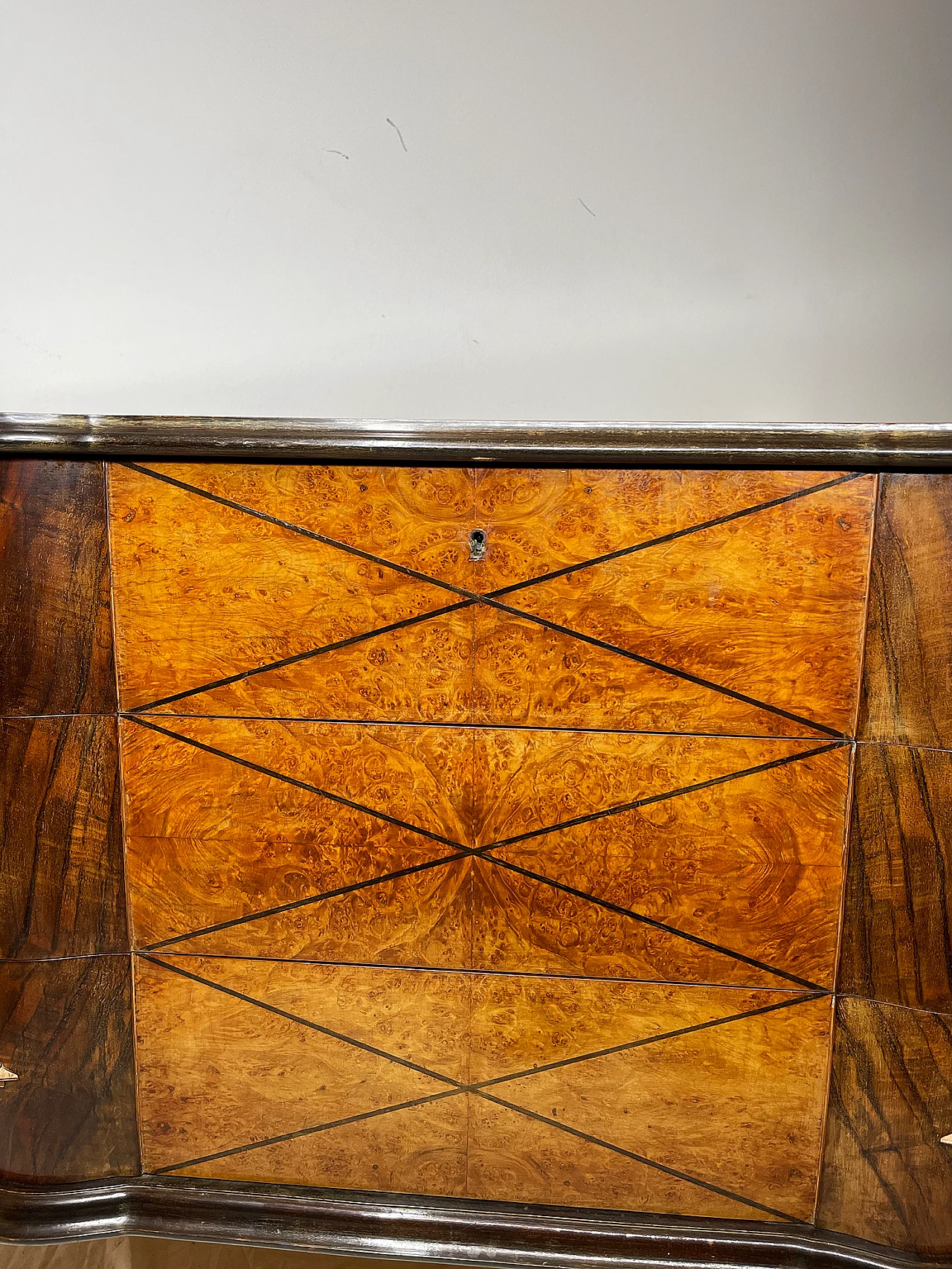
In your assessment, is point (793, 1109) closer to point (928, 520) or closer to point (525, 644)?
point (525, 644)

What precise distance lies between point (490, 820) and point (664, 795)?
0.34m

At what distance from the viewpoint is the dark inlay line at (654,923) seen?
5.25ft

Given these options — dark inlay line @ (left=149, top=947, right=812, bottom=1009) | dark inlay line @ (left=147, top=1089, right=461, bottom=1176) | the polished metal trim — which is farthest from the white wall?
the polished metal trim

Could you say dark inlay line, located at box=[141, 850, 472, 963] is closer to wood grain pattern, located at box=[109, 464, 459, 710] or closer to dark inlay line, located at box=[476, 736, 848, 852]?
dark inlay line, located at box=[476, 736, 848, 852]

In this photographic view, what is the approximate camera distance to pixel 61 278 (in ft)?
5.52

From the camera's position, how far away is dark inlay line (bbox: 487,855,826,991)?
1602mm

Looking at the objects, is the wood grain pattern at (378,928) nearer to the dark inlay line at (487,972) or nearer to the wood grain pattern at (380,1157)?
the dark inlay line at (487,972)

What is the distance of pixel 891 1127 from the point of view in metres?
1.59

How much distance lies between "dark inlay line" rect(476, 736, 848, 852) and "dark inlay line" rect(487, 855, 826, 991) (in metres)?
0.06

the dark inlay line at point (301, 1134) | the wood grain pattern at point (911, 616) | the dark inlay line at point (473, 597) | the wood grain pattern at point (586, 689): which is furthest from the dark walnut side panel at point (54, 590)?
the wood grain pattern at point (911, 616)

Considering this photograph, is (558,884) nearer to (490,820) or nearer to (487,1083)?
(490,820)

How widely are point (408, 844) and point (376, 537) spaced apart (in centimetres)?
60

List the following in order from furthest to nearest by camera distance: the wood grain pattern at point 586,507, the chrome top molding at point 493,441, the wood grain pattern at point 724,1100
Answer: the wood grain pattern at point 724,1100 < the wood grain pattern at point 586,507 < the chrome top molding at point 493,441

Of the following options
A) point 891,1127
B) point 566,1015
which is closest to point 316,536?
point 566,1015
